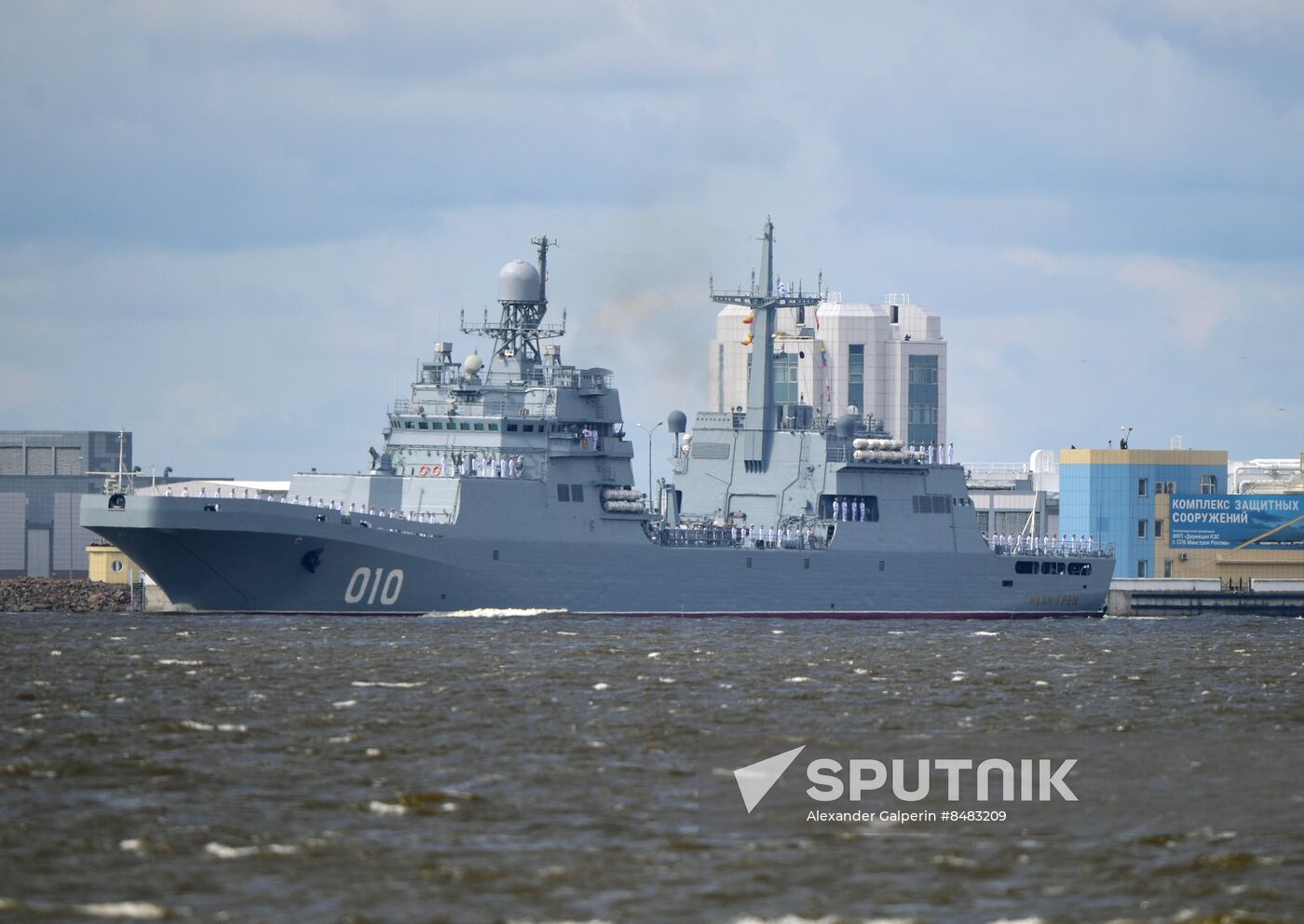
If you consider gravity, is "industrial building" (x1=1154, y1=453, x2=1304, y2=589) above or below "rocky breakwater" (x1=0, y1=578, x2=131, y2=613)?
above

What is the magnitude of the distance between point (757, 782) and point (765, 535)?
38655 mm

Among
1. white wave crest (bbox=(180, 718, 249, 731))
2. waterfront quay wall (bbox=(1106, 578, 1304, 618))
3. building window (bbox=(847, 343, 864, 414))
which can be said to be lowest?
white wave crest (bbox=(180, 718, 249, 731))

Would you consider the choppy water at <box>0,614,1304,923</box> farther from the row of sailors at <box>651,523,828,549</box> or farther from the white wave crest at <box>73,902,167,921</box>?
the row of sailors at <box>651,523,828,549</box>

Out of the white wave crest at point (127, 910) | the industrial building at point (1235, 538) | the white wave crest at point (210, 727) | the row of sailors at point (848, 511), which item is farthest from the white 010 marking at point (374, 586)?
the industrial building at point (1235, 538)

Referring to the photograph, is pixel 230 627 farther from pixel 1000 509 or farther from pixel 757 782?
pixel 1000 509

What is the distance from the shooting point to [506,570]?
5444 cm

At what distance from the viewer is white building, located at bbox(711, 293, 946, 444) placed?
12988 cm

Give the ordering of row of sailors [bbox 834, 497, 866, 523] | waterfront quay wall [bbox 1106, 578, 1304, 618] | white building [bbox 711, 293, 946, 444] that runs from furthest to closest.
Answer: white building [bbox 711, 293, 946, 444], waterfront quay wall [bbox 1106, 578, 1304, 618], row of sailors [bbox 834, 497, 866, 523]

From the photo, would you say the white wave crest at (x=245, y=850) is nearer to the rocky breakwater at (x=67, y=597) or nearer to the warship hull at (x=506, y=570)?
the warship hull at (x=506, y=570)

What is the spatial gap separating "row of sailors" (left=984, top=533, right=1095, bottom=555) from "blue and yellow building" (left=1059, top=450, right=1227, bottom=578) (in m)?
11.7

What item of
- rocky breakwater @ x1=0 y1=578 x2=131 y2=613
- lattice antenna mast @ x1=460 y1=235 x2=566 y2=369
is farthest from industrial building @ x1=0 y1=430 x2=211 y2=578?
lattice antenna mast @ x1=460 y1=235 x2=566 y2=369

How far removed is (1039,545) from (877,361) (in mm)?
62048

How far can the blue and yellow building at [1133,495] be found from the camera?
82.8m

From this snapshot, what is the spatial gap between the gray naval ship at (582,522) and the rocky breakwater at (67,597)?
60.6ft
